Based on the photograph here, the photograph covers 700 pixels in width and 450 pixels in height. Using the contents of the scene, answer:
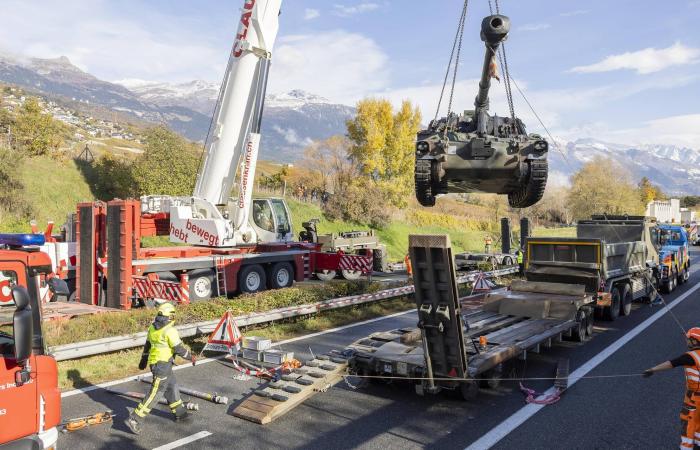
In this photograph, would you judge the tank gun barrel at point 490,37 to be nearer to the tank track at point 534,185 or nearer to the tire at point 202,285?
the tank track at point 534,185

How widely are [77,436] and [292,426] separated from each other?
2425 mm

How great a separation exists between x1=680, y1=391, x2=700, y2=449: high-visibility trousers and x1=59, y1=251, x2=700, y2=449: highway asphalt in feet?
2.31

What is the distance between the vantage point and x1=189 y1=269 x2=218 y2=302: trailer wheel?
47.3 feet

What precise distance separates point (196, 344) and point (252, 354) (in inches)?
78.1

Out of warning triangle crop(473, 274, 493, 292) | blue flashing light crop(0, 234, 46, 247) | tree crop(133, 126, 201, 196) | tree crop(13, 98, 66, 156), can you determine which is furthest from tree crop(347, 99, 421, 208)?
blue flashing light crop(0, 234, 46, 247)

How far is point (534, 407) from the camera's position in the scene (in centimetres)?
709

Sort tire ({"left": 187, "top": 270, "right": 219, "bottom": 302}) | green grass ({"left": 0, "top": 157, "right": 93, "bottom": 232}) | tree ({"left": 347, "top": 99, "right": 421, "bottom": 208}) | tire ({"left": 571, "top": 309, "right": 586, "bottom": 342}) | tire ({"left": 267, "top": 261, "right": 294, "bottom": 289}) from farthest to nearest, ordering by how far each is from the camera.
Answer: tree ({"left": 347, "top": 99, "right": 421, "bottom": 208}), green grass ({"left": 0, "top": 157, "right": 93, "bottom": 232}), tire ({"left": 267, "top": 261, "right": 294, "bottom": 289}), tire ({"left": 187, "top": 270, "right": 219, "bottom": 302}), tire ({"left": 571, "top": 309, "right": 586, "bottom": 342})

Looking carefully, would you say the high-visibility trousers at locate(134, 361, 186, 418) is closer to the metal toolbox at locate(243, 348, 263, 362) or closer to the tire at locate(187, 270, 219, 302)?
the metal toolbox at locate(243, 348, 263, 362)

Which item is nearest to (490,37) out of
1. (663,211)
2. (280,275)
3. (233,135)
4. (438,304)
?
(438,304)

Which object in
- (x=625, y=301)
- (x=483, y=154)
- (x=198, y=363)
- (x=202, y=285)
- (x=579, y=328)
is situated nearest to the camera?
(x=483, y=154)

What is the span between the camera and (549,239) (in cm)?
1289

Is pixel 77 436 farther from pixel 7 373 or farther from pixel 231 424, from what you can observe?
pixel 7 373

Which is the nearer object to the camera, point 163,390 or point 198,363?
point 163,390

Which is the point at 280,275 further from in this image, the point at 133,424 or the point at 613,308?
the point at 133,424
